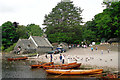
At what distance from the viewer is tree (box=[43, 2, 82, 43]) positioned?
2840 inches

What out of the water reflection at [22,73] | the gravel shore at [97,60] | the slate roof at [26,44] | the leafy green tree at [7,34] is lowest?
the water reflection at [22,73]

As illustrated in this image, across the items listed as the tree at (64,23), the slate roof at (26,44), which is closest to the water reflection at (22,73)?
the slate roof at (26,44)

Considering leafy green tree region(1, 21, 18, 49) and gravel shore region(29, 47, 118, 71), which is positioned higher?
leafy green tree region(1, 21, 18, 49)

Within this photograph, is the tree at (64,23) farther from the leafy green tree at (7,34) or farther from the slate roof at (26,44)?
the leafy green tree at (7,34)

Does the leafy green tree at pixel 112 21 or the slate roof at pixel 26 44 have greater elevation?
the leafy green tree at pixel 112 21

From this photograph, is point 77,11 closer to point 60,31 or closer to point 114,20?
point 60,31

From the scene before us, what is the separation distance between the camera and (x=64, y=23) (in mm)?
72438

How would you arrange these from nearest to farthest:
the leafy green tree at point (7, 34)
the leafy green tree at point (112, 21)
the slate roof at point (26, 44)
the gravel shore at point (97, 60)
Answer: the gravel shore at point (97, 60)
the leafy green tree at point (112, 21)
the slate roof at point (26, 44)
the leafy green tree at point (7, 34)

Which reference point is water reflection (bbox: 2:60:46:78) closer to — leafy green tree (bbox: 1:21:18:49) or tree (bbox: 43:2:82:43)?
tree (bbox: 43:2:82:43)

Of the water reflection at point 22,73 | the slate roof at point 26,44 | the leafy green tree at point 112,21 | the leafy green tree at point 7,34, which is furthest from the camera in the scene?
the leafy green tree at point 7,34

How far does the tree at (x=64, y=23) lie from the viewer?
7212 centimetres

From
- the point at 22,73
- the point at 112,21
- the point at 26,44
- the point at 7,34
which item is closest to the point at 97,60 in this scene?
the point at 22,73

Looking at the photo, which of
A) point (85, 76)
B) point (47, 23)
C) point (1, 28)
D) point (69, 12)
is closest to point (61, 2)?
point (69, 12)

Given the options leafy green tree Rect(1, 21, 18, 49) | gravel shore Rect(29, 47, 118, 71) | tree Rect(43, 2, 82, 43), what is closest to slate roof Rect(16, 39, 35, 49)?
tree Rect(43, 2, 82, 43)
